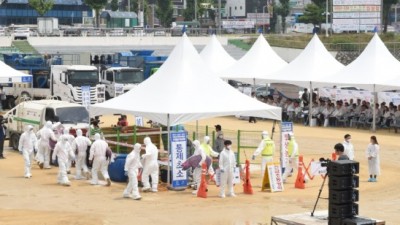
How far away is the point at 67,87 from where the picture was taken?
44000mm

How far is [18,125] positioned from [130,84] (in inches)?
684

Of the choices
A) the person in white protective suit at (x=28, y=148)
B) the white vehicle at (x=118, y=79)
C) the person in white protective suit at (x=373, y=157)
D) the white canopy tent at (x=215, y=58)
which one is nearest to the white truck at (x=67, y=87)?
the white vehicle at (x=118, y=79)

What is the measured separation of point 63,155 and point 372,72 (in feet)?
56.7

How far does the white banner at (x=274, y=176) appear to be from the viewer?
22.1 m

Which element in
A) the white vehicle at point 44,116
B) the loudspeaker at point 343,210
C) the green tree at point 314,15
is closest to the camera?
the loudspeaker at point 343,210

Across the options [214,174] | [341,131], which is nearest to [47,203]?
[214,174]

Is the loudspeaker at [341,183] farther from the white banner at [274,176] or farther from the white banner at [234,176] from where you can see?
the white banner at [274,176]

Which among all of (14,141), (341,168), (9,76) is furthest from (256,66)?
(341,168)

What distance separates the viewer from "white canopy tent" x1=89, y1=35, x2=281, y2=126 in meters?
22.7

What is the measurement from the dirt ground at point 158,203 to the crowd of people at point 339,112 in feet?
36.6

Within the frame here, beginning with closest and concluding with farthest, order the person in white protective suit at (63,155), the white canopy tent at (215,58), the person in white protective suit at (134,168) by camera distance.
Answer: the person in white protective suit at (134,168) → the person in white protective suit at (63,155) → the white canopy tent at (215,58)

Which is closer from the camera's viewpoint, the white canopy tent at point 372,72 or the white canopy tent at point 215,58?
the white canopy tent at point 372,72

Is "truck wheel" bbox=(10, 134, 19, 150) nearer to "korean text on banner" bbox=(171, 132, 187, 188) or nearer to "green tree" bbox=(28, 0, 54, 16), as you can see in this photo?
"korean text on banner" bbox=(171, 132, 187, 188)

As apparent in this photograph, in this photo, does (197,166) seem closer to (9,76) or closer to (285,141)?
(285,141)
